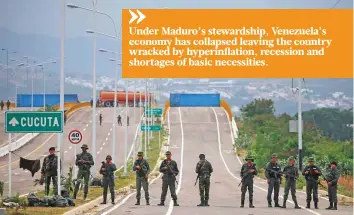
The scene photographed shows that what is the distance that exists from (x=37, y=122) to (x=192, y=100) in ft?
351

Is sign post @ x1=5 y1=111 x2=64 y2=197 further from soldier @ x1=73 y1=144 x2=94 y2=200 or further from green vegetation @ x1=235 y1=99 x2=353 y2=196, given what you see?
green vegetation @ x1=235 y1=99 x2=353 y2=196

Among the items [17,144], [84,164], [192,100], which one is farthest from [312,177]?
[192,100]

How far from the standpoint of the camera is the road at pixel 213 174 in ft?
98.4

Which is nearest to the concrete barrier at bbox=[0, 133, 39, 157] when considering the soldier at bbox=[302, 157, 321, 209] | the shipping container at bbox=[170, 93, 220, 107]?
the shipping container at bbox=[170, 93, 220, 107]

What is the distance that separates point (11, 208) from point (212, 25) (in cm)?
1070

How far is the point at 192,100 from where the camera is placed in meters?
135

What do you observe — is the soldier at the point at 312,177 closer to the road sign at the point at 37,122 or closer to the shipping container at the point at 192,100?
the road sign at the point at 37,122

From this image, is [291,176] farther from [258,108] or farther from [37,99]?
[37,99]

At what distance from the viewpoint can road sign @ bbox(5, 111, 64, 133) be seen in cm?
2795

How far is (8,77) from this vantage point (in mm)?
84250

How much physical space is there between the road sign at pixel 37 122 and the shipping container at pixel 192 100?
341 ft

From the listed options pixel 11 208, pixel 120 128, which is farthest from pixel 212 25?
pixel 120 128

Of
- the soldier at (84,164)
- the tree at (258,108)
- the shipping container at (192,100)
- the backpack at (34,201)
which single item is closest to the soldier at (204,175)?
the soldier at (84,164)

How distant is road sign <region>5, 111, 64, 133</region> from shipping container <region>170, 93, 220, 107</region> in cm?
10398
